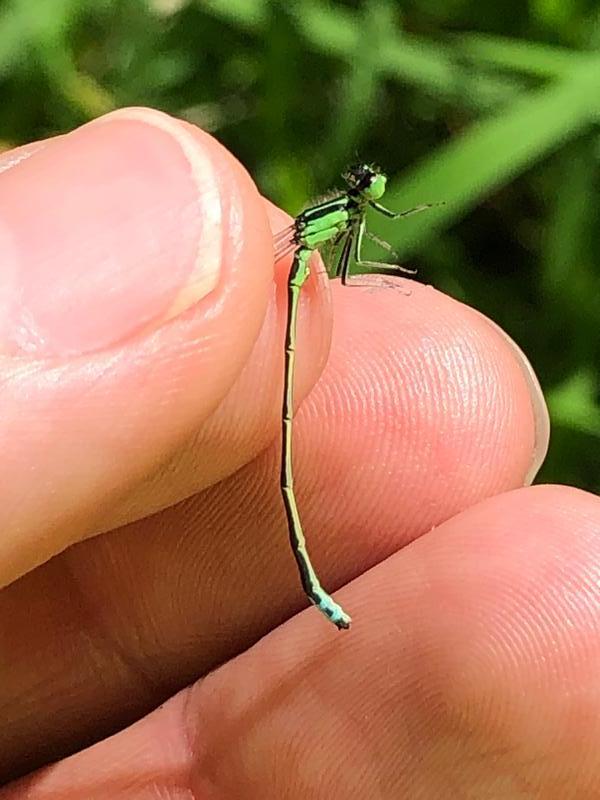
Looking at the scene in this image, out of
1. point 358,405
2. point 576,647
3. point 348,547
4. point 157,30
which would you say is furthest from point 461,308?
point 157,30

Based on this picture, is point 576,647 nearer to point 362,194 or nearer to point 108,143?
point 362,194

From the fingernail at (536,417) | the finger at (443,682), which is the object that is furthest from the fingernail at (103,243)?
the fingernail at (536,417)

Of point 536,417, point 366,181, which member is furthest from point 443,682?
point 366,181

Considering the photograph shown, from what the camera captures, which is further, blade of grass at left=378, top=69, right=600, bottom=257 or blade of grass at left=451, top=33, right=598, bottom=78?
blade of grass at left=451, top=33, right=598, bottom=78

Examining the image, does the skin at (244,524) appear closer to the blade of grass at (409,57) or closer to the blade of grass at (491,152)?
the blade of grass at (491,152)

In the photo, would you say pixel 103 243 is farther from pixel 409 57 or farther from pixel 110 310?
pixel 409 57

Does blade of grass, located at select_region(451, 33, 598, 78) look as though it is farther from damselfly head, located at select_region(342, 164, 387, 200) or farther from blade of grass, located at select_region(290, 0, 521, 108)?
damselfly head, located at select_region(342, 164, 387, 200)

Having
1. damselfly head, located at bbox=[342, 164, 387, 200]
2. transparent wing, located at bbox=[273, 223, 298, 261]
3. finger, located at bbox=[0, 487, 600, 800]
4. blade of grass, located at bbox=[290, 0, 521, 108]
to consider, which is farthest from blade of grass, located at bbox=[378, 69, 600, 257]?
finger, located at bbox=[0, 487, 600, 800]
